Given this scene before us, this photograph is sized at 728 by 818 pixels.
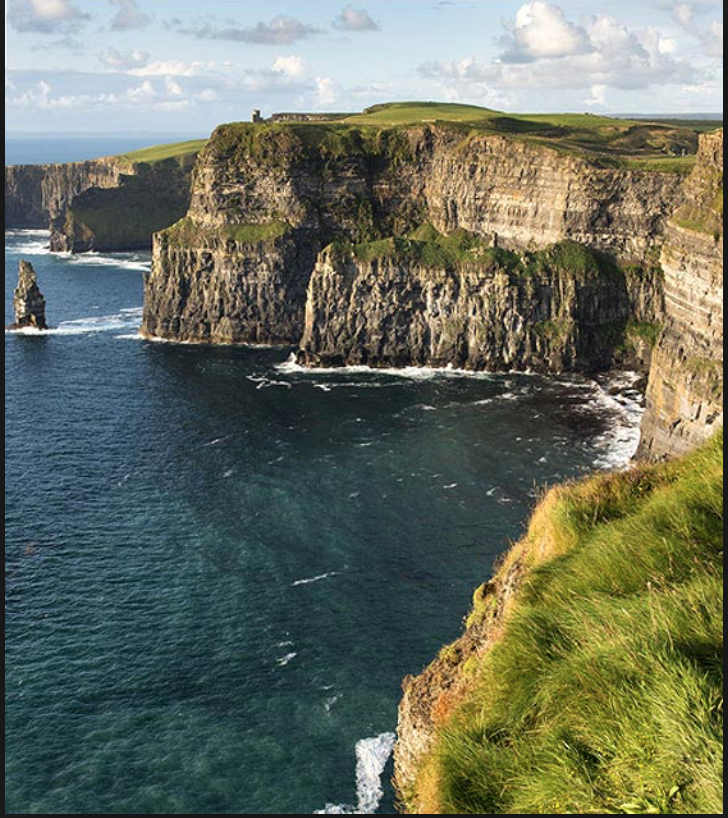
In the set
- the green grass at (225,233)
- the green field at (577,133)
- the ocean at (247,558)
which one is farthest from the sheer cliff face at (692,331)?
the green grass at (225,233)

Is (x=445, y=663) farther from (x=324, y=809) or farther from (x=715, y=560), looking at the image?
(x=324, y=809)

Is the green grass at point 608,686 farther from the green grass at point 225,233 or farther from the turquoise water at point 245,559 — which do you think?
the green grass at point 225,233

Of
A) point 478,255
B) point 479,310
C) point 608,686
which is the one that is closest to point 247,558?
point 608,686

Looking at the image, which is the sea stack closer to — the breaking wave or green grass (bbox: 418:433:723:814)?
the breaking wave

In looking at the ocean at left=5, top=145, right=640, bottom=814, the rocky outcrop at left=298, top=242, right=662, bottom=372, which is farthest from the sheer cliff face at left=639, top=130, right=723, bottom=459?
the rocky outcrop at left=298, top=242, right=662, bottom=372

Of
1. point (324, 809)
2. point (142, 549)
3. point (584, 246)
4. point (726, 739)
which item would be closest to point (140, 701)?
point (324, 809)

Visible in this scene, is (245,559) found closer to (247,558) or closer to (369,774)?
(247,558)
